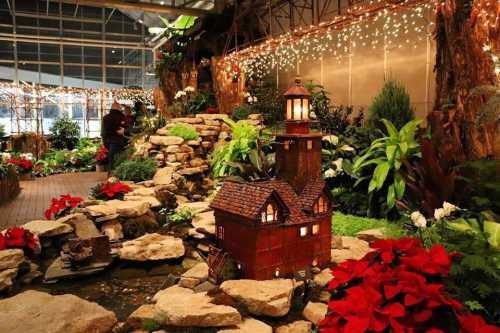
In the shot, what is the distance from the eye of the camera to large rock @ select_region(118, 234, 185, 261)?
4.95 meters

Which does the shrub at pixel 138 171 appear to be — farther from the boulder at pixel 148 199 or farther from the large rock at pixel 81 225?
the large rock at pixel 81 225

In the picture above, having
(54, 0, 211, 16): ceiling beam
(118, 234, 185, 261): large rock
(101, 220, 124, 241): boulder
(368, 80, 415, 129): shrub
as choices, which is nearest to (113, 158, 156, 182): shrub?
(101, 220, 124, 241): boulder

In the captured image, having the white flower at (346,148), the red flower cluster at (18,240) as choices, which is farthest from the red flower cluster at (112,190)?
the white flower at (346,148)

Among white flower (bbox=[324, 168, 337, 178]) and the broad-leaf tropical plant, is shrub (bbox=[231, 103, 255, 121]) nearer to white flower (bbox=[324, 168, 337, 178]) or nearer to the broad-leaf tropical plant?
white flower (bbox=[324, 168, 337, 178])

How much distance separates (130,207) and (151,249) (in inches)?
42.5

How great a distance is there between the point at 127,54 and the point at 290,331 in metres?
20.3

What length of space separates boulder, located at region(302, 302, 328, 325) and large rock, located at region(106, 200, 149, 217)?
10.6ft

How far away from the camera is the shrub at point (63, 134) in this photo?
16531mm

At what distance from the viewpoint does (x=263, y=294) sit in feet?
11.2

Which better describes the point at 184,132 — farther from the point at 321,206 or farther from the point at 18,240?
the point at 321,206

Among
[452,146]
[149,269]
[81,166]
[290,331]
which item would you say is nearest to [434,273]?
[290,331]

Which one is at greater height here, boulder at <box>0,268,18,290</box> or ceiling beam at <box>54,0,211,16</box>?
ceiling beam at <box>54,0,211,16</box>

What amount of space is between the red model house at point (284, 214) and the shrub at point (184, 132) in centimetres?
488

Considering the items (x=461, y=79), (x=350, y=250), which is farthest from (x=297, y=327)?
(x=461, y=79)
